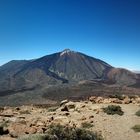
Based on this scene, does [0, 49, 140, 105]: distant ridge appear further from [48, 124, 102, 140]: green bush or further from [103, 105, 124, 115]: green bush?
[48, 124, 102, 140]: green bush

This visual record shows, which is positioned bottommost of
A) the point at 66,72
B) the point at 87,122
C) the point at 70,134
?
the point at 87,122

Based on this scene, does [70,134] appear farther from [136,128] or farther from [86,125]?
[136,128]

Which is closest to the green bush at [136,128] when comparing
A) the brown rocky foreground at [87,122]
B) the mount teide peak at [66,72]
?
the brown rocky foreground at [87,122]

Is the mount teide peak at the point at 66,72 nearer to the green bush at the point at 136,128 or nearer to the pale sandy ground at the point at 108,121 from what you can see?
the pale sandy ground at the point at 108,121

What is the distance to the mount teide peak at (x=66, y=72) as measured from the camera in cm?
12514

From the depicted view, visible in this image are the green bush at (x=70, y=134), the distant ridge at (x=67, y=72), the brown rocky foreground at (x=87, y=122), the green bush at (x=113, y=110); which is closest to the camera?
the green bush at (x=70, y=134)

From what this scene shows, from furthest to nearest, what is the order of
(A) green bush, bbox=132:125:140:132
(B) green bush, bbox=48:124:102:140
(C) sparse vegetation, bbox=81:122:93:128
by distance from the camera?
(C) sparse vegetation, bbox=81:122:93:128 → (A) green bush, bbox=132:125:140:132 → (B) green bush, bbox=48:124:102:140

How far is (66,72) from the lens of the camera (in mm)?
153625

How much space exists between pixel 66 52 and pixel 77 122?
171683 mm

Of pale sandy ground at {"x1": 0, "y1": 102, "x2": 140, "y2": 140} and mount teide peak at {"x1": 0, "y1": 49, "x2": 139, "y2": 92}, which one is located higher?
mount teide peak at {"x1": 0, "y1": 49, "x2": 139, "y2": 92}

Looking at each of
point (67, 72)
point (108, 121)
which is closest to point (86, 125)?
point (108, 121)

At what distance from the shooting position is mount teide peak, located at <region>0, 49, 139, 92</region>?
12514 centimetres

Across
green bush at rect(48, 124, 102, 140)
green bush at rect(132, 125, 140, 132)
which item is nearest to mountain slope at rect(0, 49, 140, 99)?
green bush at rect(132, 125, 140, 132)

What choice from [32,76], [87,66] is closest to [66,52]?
[87,66]
